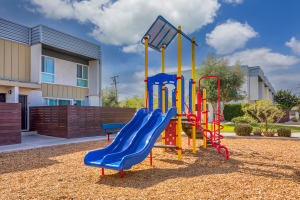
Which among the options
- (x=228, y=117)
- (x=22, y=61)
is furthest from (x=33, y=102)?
(x=228, y=117)

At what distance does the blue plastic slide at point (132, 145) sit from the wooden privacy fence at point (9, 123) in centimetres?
618

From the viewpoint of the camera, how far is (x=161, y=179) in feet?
15.7

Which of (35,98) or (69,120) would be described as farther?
(35,98)

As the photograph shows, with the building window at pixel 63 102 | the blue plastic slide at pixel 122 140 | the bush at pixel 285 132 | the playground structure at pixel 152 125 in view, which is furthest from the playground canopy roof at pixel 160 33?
the building window at pixel 63 102

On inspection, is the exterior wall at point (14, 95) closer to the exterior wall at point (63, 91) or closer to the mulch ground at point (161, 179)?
the exterior wall at point (63, 91)

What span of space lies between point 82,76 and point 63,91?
2.26 meters

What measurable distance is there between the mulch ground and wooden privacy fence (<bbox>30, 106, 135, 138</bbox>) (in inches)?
185

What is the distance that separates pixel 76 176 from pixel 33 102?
34.1 feet

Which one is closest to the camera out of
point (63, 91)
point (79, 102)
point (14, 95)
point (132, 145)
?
point (132, 145)

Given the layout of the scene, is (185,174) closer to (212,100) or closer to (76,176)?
(76,176)

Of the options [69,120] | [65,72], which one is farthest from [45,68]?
[69,120]

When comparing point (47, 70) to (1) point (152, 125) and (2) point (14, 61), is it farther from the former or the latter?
(1) point (152, 125)

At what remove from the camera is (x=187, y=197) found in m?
3.74

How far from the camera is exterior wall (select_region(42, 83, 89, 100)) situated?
1473cm
